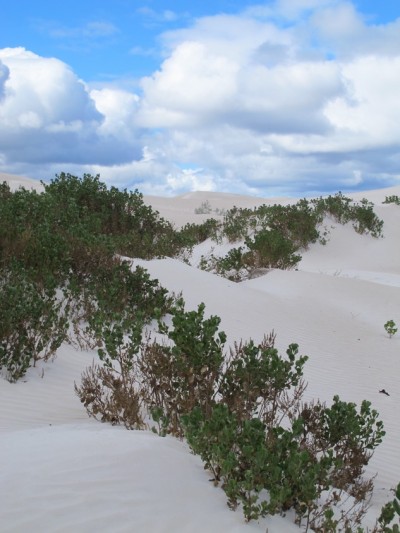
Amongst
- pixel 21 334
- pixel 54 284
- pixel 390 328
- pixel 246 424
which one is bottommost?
pixel 390 328

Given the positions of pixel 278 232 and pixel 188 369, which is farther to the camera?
pixel 278 232

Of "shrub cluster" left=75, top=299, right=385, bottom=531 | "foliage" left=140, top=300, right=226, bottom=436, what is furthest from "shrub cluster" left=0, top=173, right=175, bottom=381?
"shrub cluster" left=75, top=299, right=385, bottom=531

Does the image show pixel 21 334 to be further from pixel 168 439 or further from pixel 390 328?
pixel 390 328

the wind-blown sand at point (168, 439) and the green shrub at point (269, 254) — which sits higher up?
the green shrub at point (269, 254)

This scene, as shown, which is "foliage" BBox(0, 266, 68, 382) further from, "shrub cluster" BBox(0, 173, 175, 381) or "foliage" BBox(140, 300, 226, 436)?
"foliage" BBox(140, 300, 226, 436)

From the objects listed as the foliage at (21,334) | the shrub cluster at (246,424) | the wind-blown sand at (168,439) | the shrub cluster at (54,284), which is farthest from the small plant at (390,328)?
the foliage at (21,334)

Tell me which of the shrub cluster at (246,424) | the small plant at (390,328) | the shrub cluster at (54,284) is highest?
the shrub cluster at (54,284)

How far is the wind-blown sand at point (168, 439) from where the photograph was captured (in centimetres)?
264

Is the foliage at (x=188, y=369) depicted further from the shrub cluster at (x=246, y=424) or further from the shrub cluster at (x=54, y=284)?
the shrub cluster at (x=54, y=284)

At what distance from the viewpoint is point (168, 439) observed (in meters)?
3.62

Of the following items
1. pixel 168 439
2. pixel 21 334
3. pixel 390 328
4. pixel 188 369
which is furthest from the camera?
pixel 390 328

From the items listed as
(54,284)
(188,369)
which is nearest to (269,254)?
(54,284)

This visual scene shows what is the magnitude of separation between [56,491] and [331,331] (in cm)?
802

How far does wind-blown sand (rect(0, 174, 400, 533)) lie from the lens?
8.68ft
